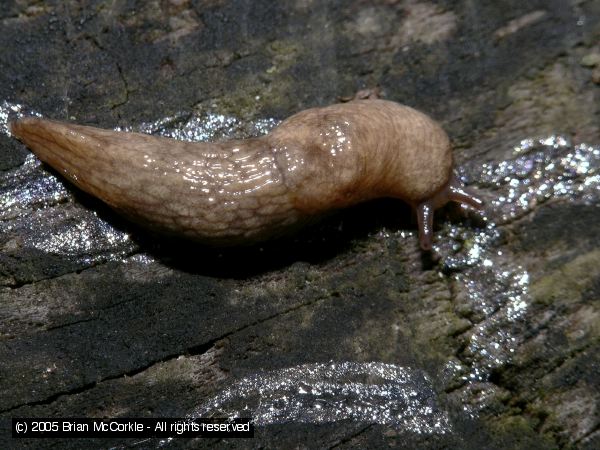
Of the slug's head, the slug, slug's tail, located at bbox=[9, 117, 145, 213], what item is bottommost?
the slug's head

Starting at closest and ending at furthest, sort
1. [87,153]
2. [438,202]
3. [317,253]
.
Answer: [87,153], [317,253], [438,202]

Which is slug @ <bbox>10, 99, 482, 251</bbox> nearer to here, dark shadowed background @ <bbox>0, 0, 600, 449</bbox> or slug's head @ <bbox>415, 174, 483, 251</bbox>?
slug's head @ <bbox>415, 174, 483, 251</bbox>

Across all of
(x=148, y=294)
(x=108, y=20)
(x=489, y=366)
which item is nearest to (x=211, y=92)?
(x=108, y=20)

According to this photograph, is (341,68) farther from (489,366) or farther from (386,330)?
(489,366)

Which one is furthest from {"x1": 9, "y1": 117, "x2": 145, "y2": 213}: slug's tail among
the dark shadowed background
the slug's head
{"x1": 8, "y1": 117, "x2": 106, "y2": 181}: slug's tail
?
the slug's head

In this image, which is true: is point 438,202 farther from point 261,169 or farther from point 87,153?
point 87,153

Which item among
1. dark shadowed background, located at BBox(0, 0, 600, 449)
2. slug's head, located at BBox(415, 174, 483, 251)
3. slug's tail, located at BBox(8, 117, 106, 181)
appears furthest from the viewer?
slug's head, located at BBox(415, 174, 483, 251)

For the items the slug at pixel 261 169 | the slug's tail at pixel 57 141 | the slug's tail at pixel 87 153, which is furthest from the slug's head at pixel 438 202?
the slug's tail at pixel 57 141

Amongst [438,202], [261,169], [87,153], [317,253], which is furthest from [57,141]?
[438,202]
